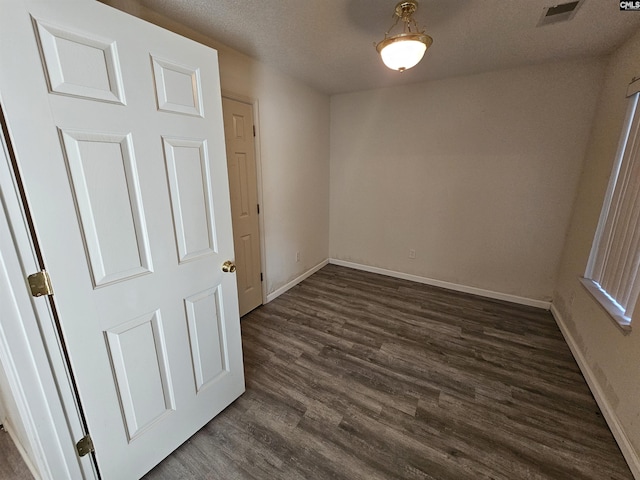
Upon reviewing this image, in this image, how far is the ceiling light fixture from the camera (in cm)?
147

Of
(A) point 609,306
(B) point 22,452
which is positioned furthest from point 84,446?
(A) point 609,306

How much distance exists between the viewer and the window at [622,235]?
1683 millimetres

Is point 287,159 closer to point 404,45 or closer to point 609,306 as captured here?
point 404,45

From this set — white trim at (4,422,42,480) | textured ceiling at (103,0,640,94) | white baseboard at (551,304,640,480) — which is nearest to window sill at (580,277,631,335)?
white baseboard at (551,304,640,480)

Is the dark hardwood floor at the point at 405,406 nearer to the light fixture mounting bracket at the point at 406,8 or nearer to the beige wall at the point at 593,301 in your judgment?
the beige wall at the point at 593,301

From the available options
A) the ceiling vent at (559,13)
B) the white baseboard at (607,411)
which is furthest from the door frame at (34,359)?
the ceiling vent at (559,13)

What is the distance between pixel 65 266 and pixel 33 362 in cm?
36

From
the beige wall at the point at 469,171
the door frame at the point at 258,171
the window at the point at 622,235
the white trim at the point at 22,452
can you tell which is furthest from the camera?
the beige wall at the point at 469,171

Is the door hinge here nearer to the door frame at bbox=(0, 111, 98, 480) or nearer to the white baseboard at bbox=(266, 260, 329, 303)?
the door frame at bbox=(0, 111, 98, 480)

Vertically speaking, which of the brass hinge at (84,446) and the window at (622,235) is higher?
the window at (622,235)

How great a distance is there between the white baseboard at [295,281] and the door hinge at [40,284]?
217 centimetres

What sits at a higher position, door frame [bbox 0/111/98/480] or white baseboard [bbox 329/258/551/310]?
door frame [bbox 0/111/98/480]

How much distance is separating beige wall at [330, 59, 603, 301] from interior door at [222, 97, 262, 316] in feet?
5.27

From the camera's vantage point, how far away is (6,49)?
0.78m
